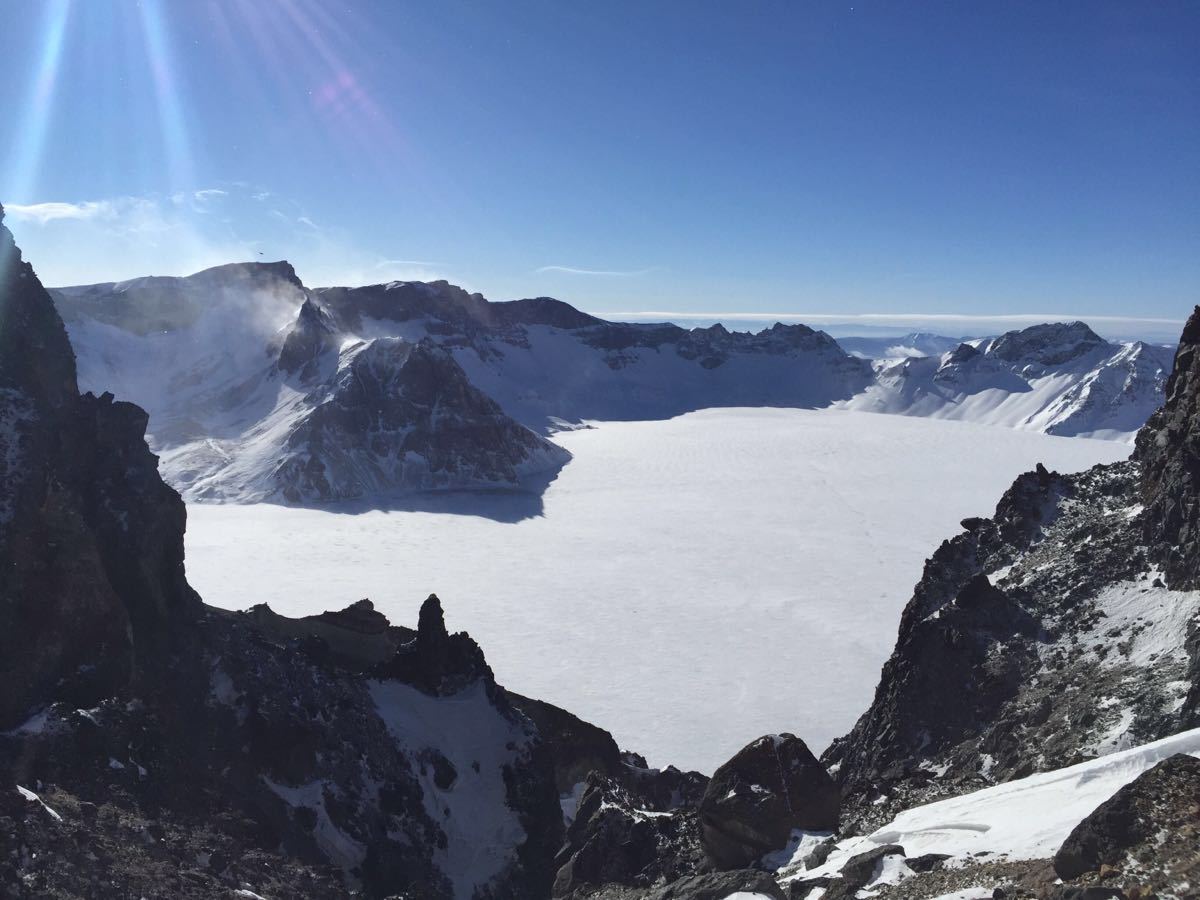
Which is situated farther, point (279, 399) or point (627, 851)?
point (279, 399)

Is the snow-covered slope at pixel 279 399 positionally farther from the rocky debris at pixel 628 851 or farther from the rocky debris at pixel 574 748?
the rocky debris at pixel 628 851

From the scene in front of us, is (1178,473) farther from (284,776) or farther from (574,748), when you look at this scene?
(284,776)

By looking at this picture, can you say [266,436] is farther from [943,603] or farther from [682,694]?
[943,603]

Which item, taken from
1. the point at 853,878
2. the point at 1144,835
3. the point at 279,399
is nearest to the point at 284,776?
the point at 853,878

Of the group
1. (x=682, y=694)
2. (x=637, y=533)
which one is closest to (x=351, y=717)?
(x=682, y=694)

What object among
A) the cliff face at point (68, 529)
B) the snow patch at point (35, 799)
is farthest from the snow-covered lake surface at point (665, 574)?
the snow patch at point (35, 799)

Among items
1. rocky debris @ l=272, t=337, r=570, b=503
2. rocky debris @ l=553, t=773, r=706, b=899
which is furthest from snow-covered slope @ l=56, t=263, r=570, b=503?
rocky debris @ l=553, t=773, r=706, b=899
